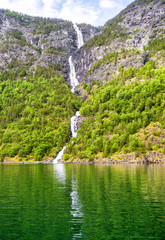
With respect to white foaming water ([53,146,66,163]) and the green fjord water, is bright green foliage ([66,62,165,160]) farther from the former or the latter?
the green fjord water

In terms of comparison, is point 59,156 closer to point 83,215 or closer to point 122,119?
point 122,119

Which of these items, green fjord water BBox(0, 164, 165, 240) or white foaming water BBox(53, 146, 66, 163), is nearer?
green fjord water BBox(0, 164, 165, 240)

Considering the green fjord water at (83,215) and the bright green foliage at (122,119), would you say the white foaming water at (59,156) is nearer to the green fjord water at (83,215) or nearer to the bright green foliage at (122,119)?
the bright green foliage at (122,119)

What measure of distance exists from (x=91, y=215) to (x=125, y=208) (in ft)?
14.9

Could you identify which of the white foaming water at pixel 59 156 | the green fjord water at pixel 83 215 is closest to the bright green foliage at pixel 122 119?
the white foaming water at pixel 59 156

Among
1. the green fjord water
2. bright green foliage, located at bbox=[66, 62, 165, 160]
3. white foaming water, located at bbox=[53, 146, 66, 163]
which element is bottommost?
white foaming water, located at bbox=[53, 146, 66, 163]

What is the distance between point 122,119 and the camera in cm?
16600

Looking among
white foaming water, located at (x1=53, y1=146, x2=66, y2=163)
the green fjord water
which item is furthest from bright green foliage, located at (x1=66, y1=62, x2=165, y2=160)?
the green fjord water

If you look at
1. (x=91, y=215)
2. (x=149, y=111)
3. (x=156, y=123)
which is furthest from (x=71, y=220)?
(x=149, y=111)

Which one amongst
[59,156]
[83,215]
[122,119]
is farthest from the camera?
[59,156]

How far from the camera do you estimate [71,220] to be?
878 inches

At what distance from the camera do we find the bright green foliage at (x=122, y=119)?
14650 centimetres

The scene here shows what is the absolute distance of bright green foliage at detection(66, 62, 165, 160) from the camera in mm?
146500

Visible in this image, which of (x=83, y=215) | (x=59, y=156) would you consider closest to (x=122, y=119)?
(x=59, y=156)
